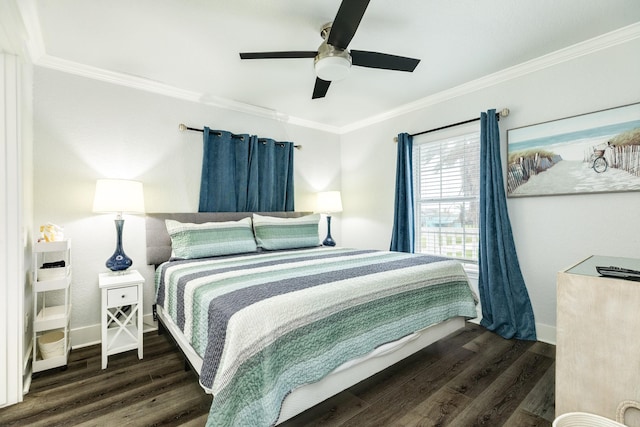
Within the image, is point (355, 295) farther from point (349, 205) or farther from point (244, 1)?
point (349, 205)

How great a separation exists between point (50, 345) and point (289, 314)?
2.00 m

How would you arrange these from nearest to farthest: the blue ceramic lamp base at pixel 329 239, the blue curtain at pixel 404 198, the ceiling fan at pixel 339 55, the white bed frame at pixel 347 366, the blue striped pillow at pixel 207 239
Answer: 1. the white bed frame at pixel 347 366
2. the ceiling fan at pixel 339 55
3. the blue striped pillow at pixel 207 239
4. the blue curtain at pixel 404 198
5. the blue ceramic lamp base at pixel 329 239

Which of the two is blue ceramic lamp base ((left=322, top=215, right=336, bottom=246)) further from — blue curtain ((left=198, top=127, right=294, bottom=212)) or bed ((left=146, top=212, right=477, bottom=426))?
bed ((left=146, top=212, right=477, bottom=426))

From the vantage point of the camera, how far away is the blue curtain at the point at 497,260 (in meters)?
2.67

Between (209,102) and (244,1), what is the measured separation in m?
1.64

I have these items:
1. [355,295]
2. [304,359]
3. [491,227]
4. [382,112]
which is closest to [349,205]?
[382,112]

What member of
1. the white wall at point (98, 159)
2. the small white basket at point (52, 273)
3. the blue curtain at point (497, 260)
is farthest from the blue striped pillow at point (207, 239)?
the blue curtain at point (497, 260)

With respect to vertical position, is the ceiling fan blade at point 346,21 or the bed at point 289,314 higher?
the ceiling fan blade at point 346,21

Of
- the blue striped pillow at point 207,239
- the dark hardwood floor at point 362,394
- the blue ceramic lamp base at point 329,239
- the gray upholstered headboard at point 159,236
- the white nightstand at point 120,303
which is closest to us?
the dark hardwood floor at point 362,394

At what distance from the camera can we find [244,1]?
1.86 metres

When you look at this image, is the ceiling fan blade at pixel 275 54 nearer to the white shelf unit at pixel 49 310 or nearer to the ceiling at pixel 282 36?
the ceiling at pixel 282 36

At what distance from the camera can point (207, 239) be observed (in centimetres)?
270

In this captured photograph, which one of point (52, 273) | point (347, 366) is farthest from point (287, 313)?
point (52, 273)

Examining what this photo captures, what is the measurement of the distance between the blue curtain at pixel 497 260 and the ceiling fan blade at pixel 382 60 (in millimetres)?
1246
